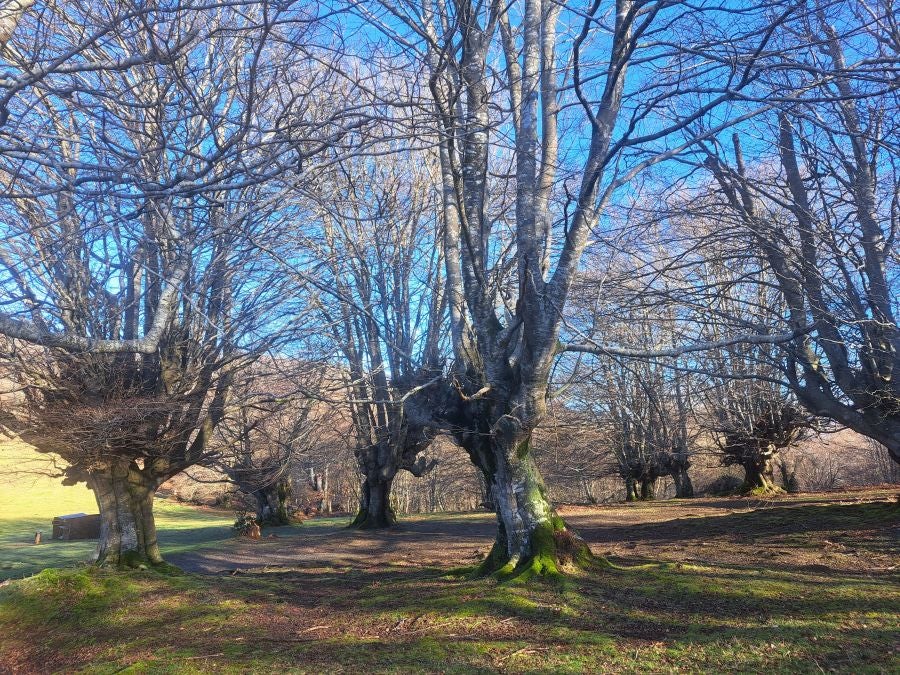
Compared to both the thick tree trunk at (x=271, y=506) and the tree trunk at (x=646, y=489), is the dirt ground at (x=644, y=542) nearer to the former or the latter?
the thick tree trunk at (x=271, y=506)

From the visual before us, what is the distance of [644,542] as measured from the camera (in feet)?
30.9

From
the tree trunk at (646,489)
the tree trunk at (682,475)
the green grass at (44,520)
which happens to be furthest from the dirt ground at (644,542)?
the tree trunk at (646,489)

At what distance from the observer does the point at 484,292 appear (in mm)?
6812

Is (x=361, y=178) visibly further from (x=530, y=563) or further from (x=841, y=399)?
(x=841, y=399)

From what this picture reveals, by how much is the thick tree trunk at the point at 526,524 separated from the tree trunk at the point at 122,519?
5201mm

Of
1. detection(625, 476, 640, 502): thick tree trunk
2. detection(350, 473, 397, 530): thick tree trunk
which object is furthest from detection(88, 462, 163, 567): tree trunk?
detection(625, 476, 640, 502): thick tree trunk

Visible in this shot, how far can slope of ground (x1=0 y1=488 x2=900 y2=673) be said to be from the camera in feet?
13.2

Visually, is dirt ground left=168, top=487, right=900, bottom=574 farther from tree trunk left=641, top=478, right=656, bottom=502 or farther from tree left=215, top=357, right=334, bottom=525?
tree trunk left=641, top=478, right=656, bottom=502

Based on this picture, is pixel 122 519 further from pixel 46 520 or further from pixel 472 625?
pixel 46 520

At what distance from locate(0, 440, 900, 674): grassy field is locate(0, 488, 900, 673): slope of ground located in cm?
2

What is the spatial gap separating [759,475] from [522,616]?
16.6m

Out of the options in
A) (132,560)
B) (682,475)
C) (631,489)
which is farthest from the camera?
(631,489)

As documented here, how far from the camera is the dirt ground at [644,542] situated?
674 cm

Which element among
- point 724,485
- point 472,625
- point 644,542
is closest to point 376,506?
point 644,542
